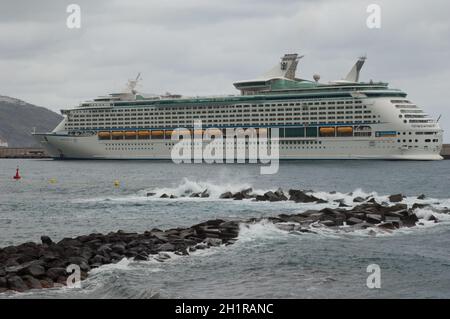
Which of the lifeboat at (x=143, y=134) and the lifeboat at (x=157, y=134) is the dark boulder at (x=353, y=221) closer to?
the lifeboat at (x=157, y=134)

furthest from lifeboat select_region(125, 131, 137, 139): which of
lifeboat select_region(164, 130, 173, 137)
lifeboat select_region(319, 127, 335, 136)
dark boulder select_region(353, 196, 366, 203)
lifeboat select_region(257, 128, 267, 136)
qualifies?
dark boulder select_region(353, 196, 366, 203)

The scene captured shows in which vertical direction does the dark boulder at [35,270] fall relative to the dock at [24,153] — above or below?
below

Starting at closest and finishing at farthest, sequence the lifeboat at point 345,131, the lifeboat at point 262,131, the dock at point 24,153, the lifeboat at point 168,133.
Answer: the lifeboat at point 345,131
the lifeboat at point 262,131
the lifeboat at point 168,133
the dock at point 24,153

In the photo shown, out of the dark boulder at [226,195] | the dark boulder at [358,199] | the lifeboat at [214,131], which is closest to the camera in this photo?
the dark boulder at [358,199]

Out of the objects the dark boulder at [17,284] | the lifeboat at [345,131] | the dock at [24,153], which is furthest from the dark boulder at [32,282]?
the dock at [24,153]

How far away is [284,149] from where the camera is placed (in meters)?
107

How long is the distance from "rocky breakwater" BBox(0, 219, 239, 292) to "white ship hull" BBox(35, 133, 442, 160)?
72374 mm

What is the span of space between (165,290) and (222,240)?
7897 millimetres

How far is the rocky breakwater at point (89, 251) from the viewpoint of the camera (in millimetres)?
20438

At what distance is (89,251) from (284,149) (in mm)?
84864

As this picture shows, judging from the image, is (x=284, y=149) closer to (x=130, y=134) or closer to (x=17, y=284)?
(x=130, y=134)

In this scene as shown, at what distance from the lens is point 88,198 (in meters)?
49.1

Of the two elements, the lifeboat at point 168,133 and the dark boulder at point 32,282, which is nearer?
the dark boulder at point 32,282

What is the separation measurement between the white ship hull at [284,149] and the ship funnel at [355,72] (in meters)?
16.6
